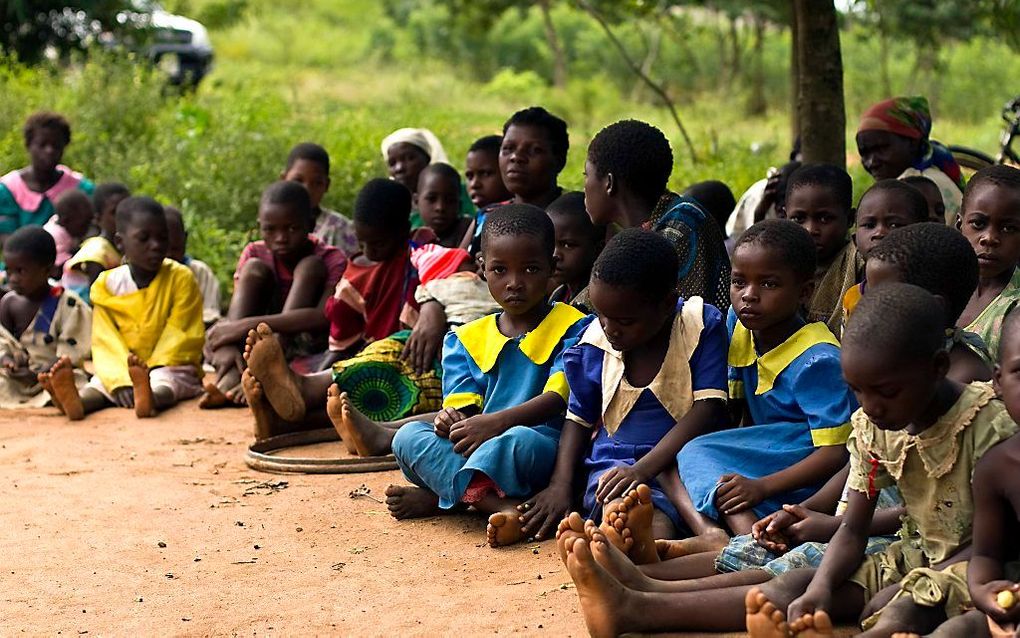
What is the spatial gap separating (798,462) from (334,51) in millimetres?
24445

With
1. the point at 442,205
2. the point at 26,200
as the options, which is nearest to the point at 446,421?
the point at 442,205

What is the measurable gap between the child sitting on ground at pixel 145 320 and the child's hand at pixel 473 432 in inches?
114

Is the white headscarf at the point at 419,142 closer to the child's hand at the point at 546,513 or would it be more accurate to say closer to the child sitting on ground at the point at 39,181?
the child sitting on ground at the point at 39,181

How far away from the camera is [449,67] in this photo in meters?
24.5

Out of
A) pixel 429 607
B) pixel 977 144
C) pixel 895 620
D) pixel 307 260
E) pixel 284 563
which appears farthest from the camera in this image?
Result: pixel 977 144

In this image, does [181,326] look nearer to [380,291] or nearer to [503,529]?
[380,291]

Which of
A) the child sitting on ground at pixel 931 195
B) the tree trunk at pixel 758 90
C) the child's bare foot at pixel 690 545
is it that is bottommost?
the child's bare foot at pixel 690 545

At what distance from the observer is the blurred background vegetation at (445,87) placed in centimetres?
946

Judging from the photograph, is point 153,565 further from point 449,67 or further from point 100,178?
point 449,67

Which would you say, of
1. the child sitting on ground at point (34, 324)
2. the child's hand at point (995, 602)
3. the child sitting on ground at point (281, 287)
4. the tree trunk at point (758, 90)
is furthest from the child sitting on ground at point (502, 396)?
the tree trunk at point (758, 90)

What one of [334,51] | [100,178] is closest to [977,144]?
[100,178]

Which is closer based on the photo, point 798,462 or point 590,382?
point 798,462

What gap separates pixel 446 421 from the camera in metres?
4.38

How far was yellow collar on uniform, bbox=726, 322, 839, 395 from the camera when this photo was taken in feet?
12.5
